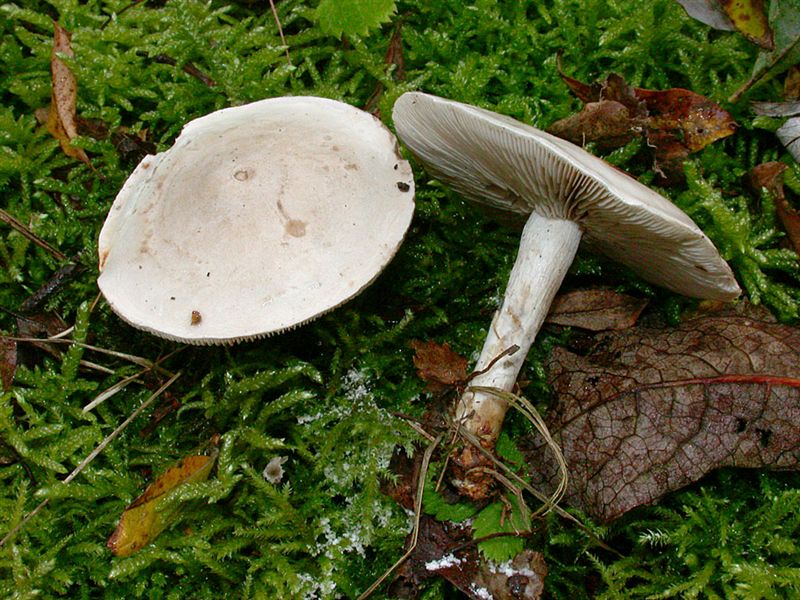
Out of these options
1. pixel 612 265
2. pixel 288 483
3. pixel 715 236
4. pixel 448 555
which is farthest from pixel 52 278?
pixel 715 236

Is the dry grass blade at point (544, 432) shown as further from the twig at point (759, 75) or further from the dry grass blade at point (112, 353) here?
the twig at point (759, 75)

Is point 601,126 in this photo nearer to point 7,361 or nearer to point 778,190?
point 778,190

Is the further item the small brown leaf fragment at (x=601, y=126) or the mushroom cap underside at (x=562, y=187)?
the small brown leaf fragment at (x=601, y=126)

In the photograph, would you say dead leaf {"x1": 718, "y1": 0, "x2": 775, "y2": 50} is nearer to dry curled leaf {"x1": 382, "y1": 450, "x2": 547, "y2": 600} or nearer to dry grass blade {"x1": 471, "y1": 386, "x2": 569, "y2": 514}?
dry grass blade {"x1": 471, "y1": 386, "x2": 569, "y2": 514}

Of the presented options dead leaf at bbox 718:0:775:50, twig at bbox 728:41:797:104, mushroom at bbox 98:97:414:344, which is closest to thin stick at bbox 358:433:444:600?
mushroom at bbox 98:97:414:344

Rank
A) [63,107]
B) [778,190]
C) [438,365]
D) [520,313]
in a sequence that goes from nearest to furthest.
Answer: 1. [520,313]
2. [438,365]
3. [778,190]
4. [63,107]

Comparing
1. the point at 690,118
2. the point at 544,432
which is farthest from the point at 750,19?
the point at 544,432

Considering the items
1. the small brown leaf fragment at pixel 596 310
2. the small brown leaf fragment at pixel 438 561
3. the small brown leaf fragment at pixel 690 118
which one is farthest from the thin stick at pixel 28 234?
the small brown leaf fragment at pixel 690 118
